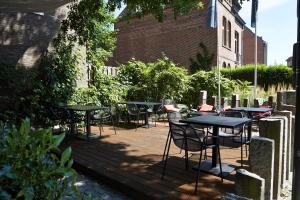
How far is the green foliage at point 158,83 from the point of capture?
12344 mm

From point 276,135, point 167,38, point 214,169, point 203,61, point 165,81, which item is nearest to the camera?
point 276,135

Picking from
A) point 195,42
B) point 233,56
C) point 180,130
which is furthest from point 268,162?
point 233,56

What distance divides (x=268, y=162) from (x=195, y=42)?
1891cm

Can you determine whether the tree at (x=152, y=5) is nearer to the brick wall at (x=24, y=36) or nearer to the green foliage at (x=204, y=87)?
the brick wall at (x=24, y=36)

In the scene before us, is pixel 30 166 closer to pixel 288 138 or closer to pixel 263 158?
pixel 263 158

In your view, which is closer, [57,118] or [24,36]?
[57,118]

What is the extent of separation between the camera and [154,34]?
78.1 feet

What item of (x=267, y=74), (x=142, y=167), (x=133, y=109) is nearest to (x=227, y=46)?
(x=267, y=74)

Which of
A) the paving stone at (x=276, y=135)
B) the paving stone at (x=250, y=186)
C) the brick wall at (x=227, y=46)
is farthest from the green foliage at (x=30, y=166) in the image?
the brick wall at (x=227, y=46)

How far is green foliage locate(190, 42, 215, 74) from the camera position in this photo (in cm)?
2027

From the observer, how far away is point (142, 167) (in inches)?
210

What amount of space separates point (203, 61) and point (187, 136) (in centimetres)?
1634

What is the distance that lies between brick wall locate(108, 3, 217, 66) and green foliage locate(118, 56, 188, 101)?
8767mm

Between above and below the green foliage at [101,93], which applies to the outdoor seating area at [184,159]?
below
